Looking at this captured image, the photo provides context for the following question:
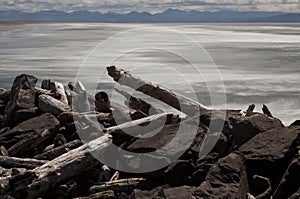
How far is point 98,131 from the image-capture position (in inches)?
348

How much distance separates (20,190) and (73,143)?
5.54 ft

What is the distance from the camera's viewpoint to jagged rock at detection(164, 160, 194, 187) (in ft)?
23.1

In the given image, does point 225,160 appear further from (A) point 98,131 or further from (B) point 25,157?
(B) point 25,157

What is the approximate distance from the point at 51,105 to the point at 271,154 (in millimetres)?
5409

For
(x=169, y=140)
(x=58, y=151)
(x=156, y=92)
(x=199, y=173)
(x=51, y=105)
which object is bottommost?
(x=58, y=151)

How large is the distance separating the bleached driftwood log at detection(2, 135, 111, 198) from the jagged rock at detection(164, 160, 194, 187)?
4.19ft

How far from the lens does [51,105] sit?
10164 mm

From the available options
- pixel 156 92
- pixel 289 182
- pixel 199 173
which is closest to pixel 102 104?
pixel 156 92

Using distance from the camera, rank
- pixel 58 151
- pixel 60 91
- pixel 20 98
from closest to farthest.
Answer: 1. pixel 58 151
2. pixel 20 98
3. pixel 60 91

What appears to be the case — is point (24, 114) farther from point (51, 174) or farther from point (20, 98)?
point (51, 174)

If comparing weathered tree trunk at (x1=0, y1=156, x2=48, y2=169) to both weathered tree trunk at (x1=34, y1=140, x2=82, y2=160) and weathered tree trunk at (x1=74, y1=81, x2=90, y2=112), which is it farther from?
weathered tree trunk at (x1=74, y1=81, x2=90, y2=112)

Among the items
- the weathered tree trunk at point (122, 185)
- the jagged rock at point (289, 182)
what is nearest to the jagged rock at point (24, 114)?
the weathered tree trunk at point (122, 185)

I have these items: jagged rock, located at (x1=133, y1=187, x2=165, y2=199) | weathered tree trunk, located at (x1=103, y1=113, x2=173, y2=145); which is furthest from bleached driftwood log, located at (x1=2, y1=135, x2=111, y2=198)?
jagged rock, located at (x1=133, y1=187, x2=165, y2=199)

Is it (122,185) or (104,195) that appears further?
(122,185)
